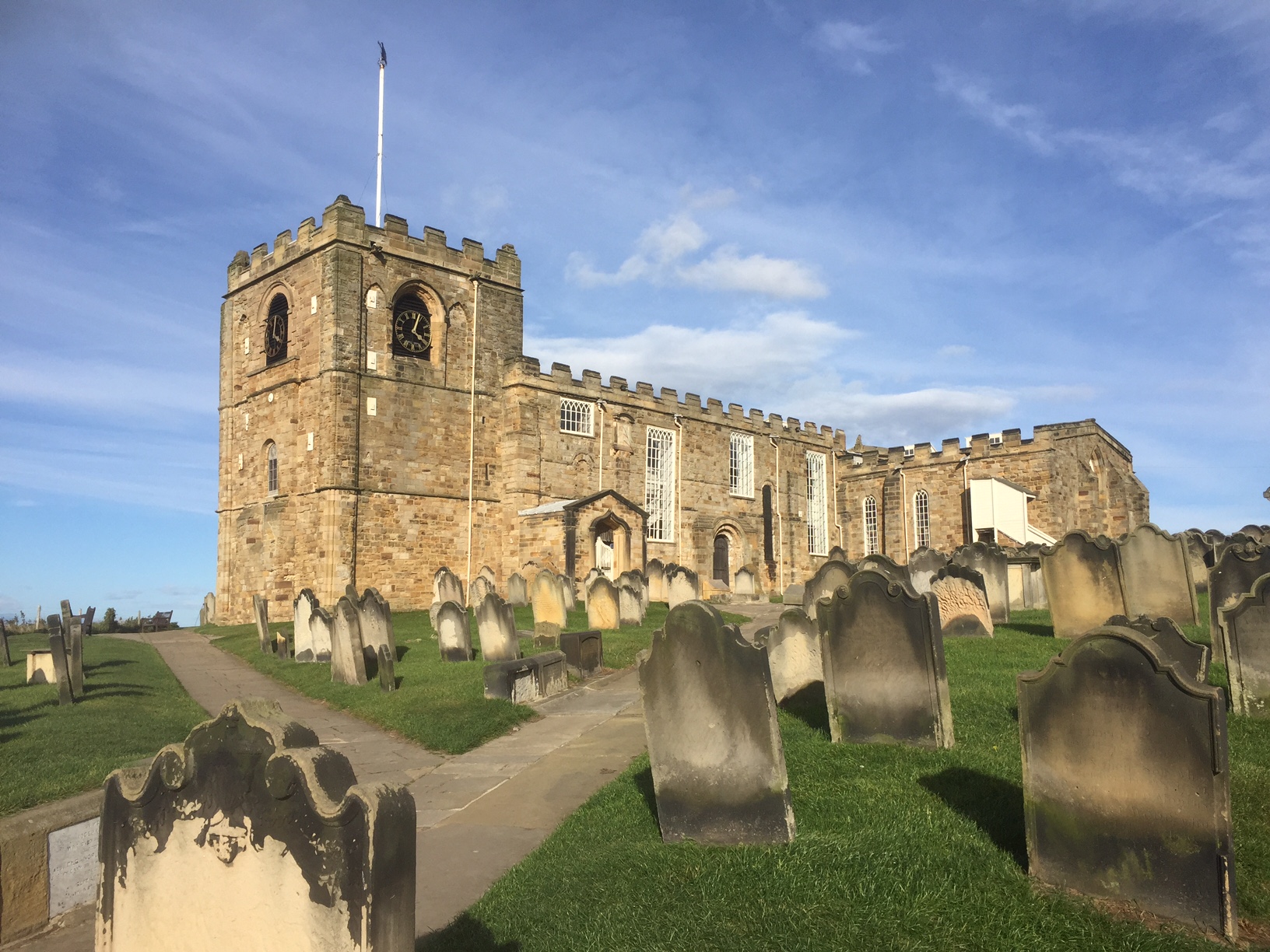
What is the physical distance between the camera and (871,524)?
138 ft

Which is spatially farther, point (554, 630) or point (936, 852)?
point (554, 630)

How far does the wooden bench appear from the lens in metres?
27.6

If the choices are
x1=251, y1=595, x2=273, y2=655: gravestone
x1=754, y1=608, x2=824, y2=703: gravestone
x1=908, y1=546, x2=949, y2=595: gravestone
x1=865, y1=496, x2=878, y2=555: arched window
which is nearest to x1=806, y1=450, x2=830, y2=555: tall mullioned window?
x1=865, y1=496, x2=878, y2=555: arched window

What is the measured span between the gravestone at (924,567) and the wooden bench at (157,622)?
2407 centimetres

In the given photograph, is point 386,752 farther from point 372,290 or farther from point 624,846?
point 372,290

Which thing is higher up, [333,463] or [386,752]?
[333,463]

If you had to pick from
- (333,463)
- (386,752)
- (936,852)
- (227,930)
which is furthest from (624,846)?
(333,463)

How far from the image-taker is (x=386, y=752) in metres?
8.98

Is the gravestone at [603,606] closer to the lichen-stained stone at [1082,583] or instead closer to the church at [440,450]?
the lichen-stained stone at [1082,583]

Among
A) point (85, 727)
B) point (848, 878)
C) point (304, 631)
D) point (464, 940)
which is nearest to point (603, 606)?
point (304, 631)

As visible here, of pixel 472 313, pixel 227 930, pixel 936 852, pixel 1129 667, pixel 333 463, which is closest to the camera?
pixel 227 930

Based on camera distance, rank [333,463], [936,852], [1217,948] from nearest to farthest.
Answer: [1217,948]
[936,852]
[333,463]

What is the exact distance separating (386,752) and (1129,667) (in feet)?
23.8

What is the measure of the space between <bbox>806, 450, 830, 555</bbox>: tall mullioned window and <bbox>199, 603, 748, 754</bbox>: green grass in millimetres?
23966
